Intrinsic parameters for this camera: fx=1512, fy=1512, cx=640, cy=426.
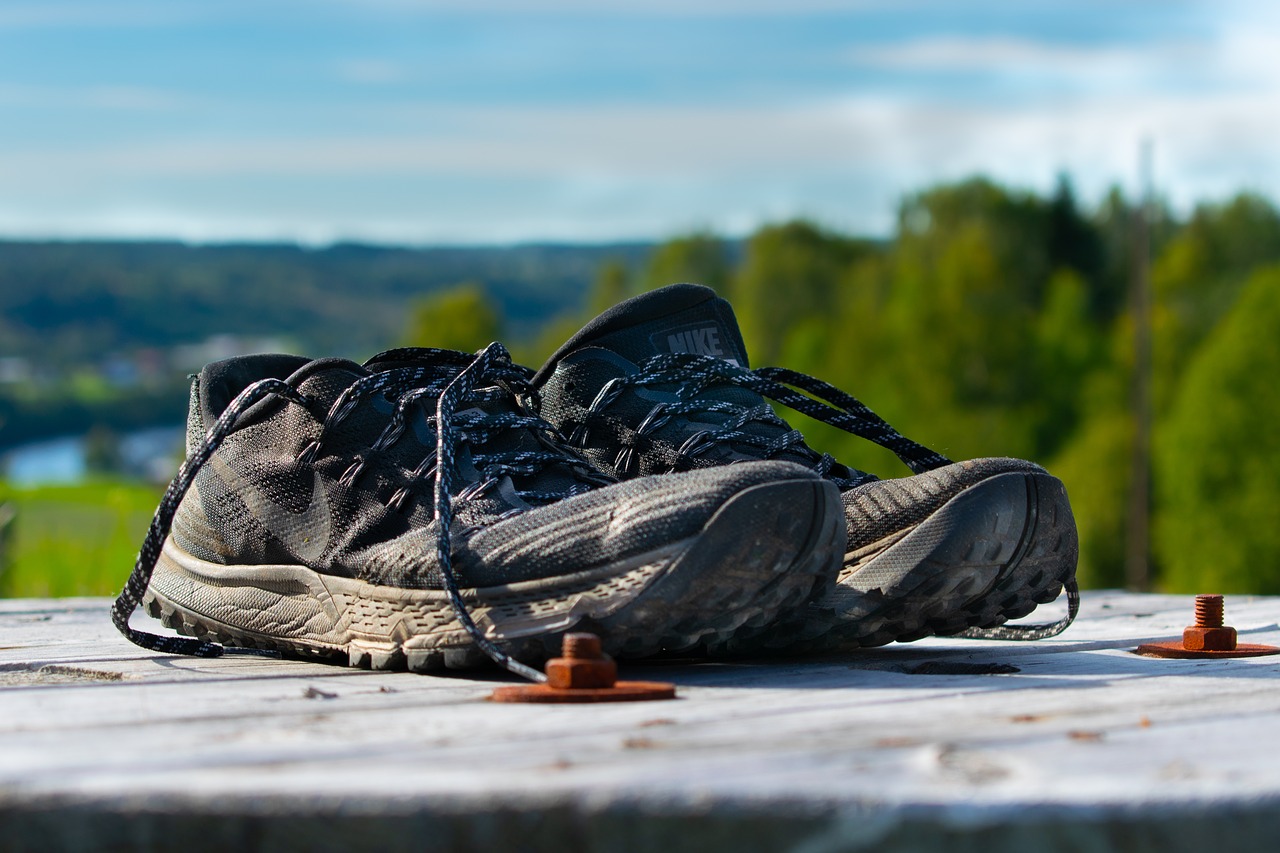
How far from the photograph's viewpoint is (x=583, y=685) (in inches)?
67.9

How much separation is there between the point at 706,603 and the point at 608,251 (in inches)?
4037

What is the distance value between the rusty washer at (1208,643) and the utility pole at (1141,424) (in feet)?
117

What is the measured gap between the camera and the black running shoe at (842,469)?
2.14m

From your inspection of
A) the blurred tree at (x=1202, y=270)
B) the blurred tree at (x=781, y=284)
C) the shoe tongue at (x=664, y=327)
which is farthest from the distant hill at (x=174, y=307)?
the shoe tongue at (x=664, y=327)

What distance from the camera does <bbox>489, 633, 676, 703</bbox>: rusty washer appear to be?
1684mm

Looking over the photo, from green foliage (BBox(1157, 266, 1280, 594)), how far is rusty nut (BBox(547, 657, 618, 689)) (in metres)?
35.2

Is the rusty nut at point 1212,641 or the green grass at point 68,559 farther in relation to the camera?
the green grass at point 68,559

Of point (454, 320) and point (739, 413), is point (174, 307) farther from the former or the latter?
point (739, 413)

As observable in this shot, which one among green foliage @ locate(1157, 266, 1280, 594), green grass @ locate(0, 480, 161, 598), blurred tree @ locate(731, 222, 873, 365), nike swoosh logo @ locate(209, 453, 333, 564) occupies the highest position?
blurred tree @ locate(731, 222, 873, 365)

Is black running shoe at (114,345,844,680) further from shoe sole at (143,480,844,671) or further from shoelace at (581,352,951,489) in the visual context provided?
shoelace at (581,352,951,489)

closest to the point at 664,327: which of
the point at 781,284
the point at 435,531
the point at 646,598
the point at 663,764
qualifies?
the point at 435,531

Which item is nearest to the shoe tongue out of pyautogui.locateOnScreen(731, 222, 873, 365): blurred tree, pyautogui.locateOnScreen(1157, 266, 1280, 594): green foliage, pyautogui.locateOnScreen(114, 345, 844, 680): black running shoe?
pyautogui.locateOnScreen(114, 345, 844, 680): black running shoe

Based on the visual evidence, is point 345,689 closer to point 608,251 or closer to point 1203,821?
point 1203,821

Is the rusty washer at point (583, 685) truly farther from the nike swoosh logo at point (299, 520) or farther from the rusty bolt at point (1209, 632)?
the rusty bolt at point (1209, 632)
